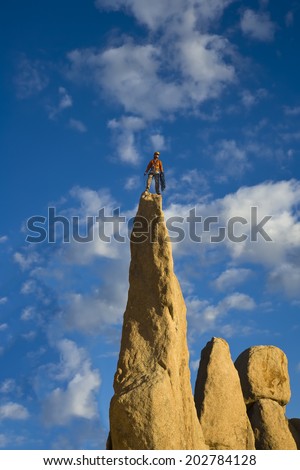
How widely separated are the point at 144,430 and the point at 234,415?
19.9ft

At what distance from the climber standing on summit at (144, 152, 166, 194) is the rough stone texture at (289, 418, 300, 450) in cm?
1305

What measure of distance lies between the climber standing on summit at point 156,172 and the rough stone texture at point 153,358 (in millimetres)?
925

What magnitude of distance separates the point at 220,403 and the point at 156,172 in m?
8.06

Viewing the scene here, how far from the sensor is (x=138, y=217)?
71.8ft

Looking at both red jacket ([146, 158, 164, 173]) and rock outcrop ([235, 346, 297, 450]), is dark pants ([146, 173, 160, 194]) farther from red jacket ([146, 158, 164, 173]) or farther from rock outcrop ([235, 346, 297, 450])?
rock outcrop ([235, 346, 297, 450])

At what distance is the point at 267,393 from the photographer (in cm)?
2775

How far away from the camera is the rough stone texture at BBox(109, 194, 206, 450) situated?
18359 mm

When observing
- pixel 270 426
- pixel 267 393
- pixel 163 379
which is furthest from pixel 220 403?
pixel 163 379

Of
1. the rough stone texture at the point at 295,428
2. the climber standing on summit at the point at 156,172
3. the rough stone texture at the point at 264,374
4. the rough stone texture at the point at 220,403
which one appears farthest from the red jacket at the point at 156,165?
the rough stone texture at the point at 295,428

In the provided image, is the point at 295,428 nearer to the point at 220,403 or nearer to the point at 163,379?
the point at 220,403

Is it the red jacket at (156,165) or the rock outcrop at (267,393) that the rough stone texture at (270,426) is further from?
the red jacket at (156,165)
